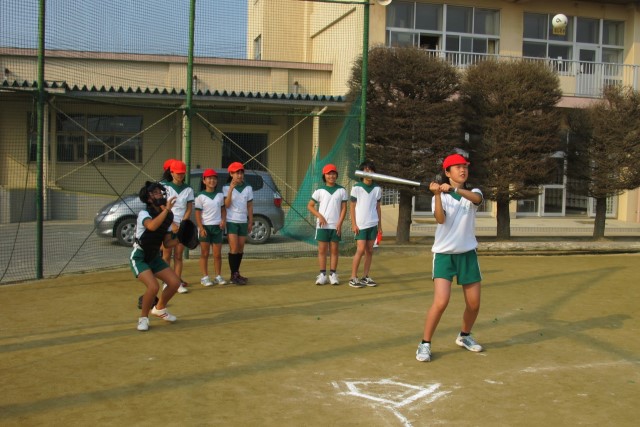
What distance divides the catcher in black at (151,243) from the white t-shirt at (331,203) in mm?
3274

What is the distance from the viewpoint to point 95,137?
10.5 m

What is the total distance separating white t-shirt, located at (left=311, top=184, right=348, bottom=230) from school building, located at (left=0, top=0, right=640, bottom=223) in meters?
2.28

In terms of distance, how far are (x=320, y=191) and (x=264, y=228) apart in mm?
4740

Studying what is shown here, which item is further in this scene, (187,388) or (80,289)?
(80,289)

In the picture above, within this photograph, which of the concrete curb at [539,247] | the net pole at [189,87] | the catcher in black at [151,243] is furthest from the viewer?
the concrete curb at [539,247]

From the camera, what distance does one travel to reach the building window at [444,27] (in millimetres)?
21469

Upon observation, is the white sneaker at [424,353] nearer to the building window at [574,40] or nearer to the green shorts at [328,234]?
the green shorts at [328,234]

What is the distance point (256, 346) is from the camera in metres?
6.38

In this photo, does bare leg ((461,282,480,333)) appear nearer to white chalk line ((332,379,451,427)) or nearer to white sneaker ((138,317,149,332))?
white chalk line ((332,379,451,427))

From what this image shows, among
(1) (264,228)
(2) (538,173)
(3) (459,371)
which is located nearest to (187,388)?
(3) (459,371)

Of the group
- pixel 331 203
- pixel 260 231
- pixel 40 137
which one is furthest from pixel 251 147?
pixel 40 137

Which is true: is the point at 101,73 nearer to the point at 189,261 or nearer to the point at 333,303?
the point at 189,261

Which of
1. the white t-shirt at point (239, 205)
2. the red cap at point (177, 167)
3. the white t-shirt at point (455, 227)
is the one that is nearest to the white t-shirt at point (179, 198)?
the red cap at point (177, 167)

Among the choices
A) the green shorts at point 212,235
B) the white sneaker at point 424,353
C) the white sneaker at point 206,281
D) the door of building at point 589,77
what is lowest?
the white sneaker at point 424,353
